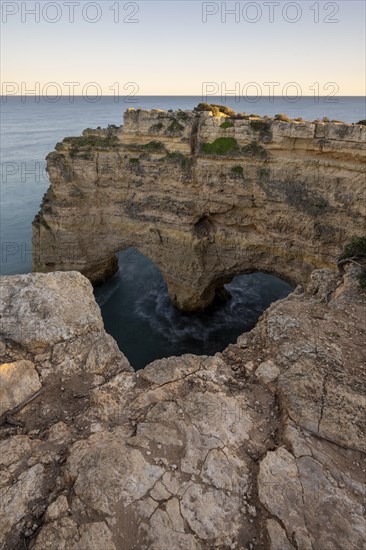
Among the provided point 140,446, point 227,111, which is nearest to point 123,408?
point 140,446

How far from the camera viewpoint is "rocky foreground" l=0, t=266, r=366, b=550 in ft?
15.4

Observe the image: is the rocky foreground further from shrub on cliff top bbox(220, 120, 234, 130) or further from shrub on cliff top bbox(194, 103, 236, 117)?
shrub on cliff top bbox(194, 103, 236, 117)

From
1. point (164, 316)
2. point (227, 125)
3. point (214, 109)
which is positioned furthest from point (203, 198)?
point (164, 316)

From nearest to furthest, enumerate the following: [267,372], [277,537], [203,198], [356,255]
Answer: [277,537], [267,372], [356,255], [203,198]

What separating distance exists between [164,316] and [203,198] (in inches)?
394

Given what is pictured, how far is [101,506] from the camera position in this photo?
190 inches

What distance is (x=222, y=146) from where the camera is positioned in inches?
857

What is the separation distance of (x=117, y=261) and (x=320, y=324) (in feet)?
91.9

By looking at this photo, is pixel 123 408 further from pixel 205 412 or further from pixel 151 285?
pixel 151 285

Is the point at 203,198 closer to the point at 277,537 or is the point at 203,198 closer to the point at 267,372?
the point at 267,372

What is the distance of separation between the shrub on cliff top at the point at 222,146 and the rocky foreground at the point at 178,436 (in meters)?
15.6

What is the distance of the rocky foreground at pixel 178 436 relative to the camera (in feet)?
15.4

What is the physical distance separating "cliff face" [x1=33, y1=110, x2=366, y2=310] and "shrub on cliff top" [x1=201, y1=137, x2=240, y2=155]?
6 centimetres

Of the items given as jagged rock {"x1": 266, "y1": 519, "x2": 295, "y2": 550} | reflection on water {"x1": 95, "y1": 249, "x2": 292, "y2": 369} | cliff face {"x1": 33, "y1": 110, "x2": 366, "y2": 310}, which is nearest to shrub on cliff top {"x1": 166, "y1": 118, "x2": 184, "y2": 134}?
cliff face {"x1": 33, "y1": 110, "x2": 366, "y2": 310}
